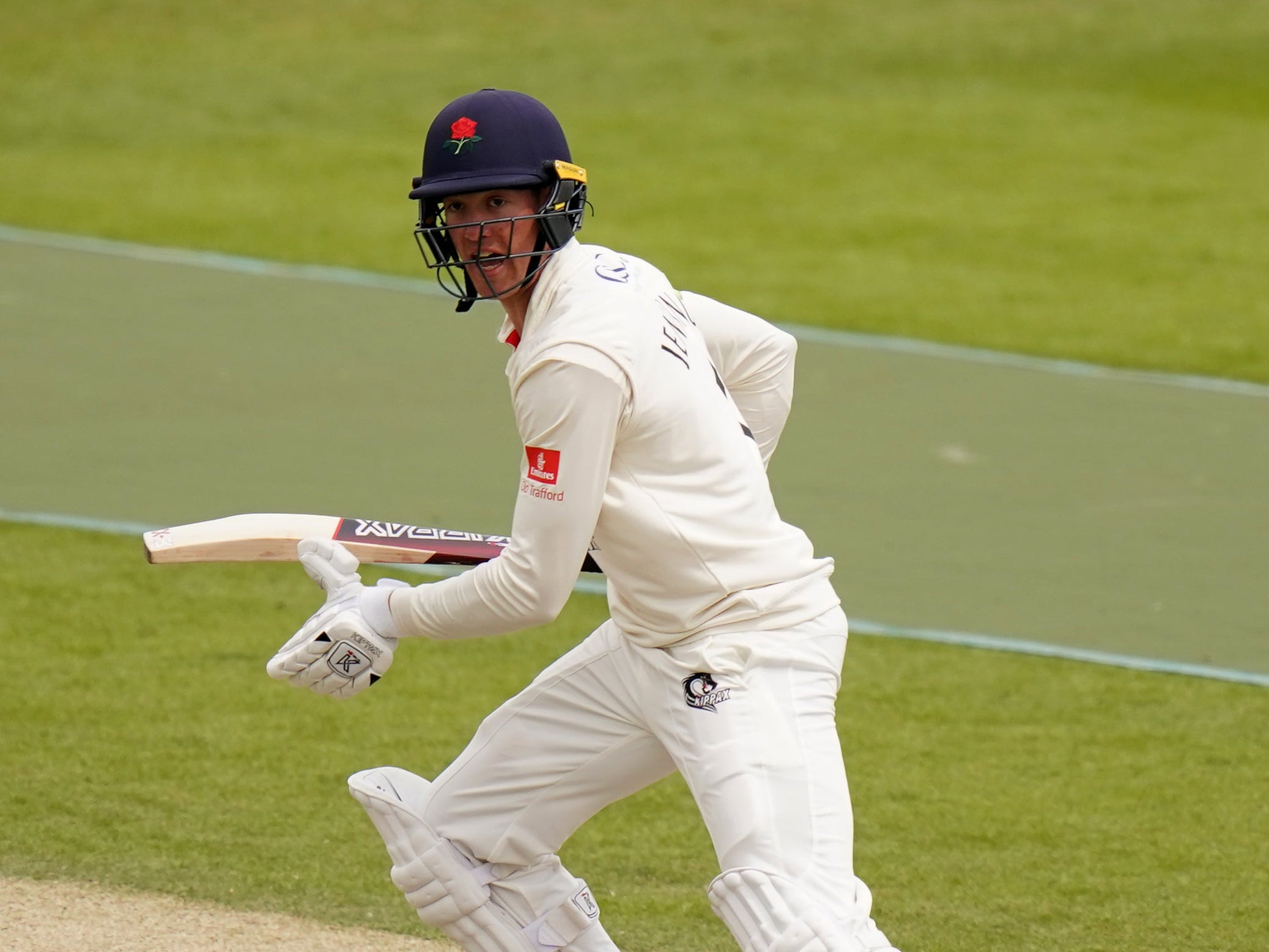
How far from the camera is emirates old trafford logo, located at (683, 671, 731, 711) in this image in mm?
4102

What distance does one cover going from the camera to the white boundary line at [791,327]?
10.6 metres

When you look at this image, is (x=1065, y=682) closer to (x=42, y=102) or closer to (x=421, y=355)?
(x=421, y=355)

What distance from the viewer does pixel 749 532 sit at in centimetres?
417

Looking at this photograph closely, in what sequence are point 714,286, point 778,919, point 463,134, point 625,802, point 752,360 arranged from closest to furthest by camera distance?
1. point 778,919
2. point 463,134
3. point 752,360
4. point 625,802
5. point 714,286

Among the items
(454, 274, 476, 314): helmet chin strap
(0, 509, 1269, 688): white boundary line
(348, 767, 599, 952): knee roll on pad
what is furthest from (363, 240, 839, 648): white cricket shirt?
(0, 509, 1269, 688): white boundary line

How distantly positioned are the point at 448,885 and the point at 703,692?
81cm

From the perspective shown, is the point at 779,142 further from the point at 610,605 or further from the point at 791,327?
the point at 610,605

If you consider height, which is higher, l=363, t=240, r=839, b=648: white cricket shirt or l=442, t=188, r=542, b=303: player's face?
l=442, t=188, r=542, b=303: player's face

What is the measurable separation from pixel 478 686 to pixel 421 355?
3.96m

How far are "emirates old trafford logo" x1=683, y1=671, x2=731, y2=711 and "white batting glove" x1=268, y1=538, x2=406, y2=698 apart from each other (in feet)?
2.09

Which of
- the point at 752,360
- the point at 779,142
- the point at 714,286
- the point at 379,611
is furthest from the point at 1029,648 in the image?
the point at 779,142

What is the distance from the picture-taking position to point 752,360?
4723mm

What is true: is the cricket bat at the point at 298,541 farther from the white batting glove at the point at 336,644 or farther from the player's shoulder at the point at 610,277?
the player's shoulder at the point at 610,277

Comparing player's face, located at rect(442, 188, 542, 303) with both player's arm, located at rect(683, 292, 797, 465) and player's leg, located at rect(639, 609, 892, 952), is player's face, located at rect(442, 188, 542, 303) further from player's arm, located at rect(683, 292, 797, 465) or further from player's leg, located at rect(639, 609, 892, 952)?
player's leg, located at rect(639, 609, 892, 952)
